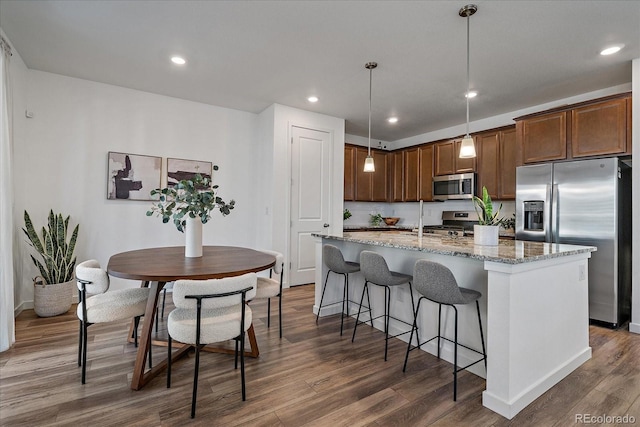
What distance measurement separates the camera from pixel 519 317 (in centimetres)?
185

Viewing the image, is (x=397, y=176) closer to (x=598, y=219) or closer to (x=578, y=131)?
(x=578, y=131)

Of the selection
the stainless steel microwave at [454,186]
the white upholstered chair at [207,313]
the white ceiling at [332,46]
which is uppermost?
the white ceiling at [332,46]

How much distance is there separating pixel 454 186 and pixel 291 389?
415 centimetres

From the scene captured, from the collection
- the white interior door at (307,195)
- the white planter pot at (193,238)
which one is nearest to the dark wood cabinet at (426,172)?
the white interior door at (307,195)

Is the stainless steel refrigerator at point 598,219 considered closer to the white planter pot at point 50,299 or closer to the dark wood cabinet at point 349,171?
the dark wood cabinet at point 349,171

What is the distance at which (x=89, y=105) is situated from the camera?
379 cm

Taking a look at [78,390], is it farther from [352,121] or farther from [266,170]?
[352,121]

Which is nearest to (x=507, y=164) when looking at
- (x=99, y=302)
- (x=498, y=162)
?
(x=498, y=162)

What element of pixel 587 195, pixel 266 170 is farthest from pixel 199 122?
pixel 587 195

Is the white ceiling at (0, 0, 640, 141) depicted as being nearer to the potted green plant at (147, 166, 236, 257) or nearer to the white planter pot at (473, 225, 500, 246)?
the potted green plant at (147, 166, 236, 257)

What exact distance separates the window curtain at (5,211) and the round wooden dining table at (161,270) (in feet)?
3.34

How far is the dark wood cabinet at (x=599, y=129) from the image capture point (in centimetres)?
319

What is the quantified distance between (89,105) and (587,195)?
565 centimetres

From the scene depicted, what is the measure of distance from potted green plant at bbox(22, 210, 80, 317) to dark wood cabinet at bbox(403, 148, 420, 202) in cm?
501
